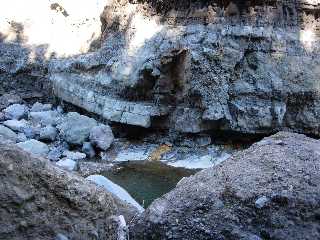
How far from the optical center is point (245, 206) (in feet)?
8.71

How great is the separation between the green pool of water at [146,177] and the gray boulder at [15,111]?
325 centimetres

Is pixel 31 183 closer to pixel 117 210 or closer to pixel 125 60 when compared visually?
pixel 117 210

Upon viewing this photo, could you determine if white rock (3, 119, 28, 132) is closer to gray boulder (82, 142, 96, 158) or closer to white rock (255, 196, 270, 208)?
gray boulder (82, 142, 96, 158)

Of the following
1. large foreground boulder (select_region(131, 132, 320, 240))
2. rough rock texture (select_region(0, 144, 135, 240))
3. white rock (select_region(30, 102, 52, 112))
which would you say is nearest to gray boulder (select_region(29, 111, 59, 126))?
white rock (select_region(30, 102, 52, 112))

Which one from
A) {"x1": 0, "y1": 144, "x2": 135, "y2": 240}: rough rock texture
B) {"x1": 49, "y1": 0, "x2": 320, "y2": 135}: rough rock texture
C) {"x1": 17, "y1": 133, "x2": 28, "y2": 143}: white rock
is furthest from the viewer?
{"x1": 17, "y1": 133, "x2": 28, "y2": 143}: white rock

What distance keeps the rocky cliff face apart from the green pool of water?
1.06m

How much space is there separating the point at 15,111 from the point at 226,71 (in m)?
4.67

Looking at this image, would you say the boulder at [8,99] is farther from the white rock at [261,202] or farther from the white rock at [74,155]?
the white rock at [261,202]

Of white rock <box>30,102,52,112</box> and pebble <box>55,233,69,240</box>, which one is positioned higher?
pebble <box>55,233,69,240</box>

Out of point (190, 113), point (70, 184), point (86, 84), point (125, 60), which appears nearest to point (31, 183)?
point (70, 184)

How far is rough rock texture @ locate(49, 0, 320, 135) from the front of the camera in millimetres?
7969

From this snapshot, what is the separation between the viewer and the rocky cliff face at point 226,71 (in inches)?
314

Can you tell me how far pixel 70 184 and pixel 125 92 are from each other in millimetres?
6191

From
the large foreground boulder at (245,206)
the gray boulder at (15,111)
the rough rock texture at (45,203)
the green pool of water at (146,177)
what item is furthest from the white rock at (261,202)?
the gray boulder at (15,111)
